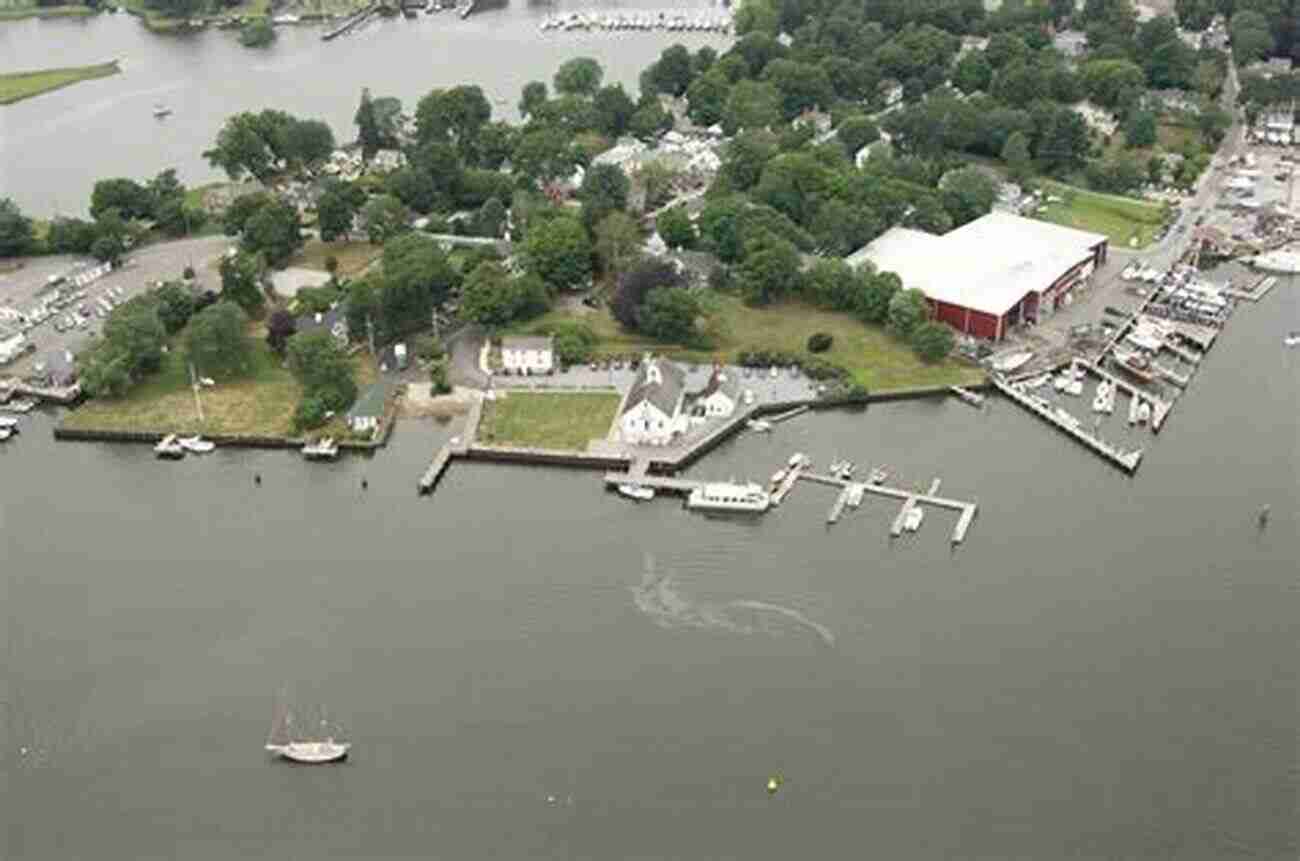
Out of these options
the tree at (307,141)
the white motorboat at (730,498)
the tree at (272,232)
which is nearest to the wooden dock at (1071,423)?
the white motorboat at (730,498)

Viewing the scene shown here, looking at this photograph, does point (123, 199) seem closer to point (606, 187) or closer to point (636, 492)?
point (606, 187)

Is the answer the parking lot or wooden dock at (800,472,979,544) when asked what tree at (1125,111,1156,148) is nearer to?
wooden dock at (800,472,979,544)

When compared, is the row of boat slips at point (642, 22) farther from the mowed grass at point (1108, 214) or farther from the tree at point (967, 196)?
the tree at point (967, 196)

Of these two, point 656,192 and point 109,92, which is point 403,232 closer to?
point 656,192

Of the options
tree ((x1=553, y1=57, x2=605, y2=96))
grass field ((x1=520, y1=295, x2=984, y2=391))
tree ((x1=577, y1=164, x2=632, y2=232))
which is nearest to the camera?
→ grass field ((x1=520, y1=295, x2=984, y2=391))

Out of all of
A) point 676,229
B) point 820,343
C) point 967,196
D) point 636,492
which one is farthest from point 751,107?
point 636,492

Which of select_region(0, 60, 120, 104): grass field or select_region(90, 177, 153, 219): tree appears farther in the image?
select_region(0, 60, 120, 104): grass field

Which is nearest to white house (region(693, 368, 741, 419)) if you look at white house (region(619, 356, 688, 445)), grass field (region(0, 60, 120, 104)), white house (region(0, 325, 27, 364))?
white house (region(619, 356, 688, 445))
